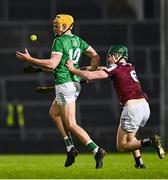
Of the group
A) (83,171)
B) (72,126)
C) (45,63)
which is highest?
(45,63)

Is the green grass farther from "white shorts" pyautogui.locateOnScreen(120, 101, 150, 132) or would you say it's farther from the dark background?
the dark background

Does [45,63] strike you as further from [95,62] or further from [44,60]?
[95,62]

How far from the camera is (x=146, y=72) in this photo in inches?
1284

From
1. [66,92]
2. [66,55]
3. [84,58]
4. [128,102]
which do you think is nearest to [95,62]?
[66,55]

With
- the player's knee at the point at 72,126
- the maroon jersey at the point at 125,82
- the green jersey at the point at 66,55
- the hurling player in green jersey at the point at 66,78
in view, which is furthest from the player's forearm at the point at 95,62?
the player's knee at the point at 72,126

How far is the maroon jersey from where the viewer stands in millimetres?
16359

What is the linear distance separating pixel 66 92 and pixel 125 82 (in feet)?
3.08

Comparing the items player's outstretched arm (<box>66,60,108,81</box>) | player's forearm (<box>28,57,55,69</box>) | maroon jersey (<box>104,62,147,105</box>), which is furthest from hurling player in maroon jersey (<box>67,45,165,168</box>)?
player's forearm (<box>28,57,55,69</box>)

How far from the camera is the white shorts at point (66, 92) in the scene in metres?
16.8

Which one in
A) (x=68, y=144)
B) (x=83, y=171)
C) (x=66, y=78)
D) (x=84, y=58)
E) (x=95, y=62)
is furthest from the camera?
(x=84, y=58)

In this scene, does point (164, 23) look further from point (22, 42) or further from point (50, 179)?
point (50, 179)

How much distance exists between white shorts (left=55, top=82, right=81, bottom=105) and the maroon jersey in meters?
0.75

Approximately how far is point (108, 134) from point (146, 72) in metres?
2.79

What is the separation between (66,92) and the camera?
55.2ft
